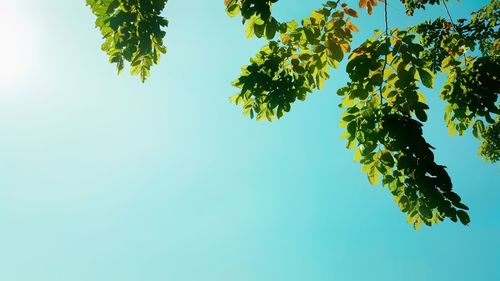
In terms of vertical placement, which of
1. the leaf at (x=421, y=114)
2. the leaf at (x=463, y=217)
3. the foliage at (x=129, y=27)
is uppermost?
the foliage at (x=129, y=27)

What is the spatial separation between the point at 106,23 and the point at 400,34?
277 centimetres

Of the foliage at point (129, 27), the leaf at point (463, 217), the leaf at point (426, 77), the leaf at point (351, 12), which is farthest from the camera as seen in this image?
the leaf at point (351, 12)

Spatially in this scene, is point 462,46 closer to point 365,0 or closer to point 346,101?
point 365,0

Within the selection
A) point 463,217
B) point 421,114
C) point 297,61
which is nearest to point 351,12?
point 297,61

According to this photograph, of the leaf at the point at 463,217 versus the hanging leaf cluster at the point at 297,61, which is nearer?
the leaf at the point at 463,217

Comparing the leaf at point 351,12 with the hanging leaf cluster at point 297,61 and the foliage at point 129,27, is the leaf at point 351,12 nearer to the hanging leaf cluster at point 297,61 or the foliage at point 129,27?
the hanging leaf cluster at point 297,61

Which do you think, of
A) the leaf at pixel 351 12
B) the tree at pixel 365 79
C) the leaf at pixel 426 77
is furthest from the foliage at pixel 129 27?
the leaf at pixel 426 77

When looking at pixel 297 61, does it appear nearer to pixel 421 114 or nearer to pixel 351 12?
pixel 351 12

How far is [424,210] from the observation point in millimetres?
2812

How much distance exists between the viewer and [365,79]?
10.7ft

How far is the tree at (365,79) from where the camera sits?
2838mm

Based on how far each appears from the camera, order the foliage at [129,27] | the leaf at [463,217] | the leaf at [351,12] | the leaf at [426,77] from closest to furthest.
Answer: the leaf at [463,217]
the foliage at [129,27]
the leaf at [426,77]
the leaf at [351,12]

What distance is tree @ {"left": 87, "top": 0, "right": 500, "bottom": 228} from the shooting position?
2838mm

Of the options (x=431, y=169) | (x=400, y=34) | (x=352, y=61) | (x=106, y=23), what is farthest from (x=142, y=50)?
(x=431, y=169)
